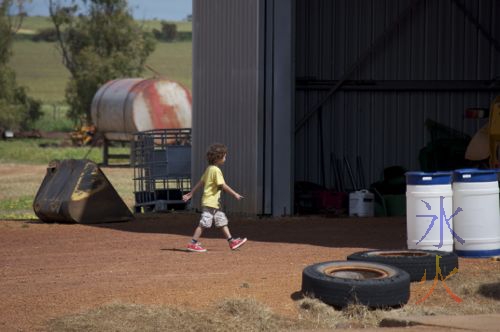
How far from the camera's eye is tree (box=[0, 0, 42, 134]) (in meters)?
55.1

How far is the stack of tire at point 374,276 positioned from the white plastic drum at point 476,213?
1170 mm

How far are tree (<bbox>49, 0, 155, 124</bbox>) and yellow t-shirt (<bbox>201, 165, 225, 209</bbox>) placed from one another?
4234 cm

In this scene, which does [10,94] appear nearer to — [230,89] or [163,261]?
[230,89]

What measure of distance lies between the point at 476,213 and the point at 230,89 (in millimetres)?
7459

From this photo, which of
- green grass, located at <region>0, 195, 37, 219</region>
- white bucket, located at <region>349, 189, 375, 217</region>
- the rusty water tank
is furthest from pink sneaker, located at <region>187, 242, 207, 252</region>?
the rusty water tank

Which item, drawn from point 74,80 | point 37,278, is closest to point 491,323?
point 37,278

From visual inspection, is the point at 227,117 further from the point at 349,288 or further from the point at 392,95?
the point at 349,288

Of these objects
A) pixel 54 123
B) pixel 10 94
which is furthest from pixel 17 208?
pixel 54 123

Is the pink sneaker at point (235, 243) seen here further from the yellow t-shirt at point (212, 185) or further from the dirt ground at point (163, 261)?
the yellow t-shirt at point (212, 185)

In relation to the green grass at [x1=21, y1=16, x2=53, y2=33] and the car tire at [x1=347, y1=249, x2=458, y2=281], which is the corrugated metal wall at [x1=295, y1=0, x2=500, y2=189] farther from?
the green grass at [x1=21, y1=16, x2=53, y2=33]

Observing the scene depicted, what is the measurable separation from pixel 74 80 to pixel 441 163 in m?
40.4

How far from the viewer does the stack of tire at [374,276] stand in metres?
9.69

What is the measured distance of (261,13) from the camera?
18547mm

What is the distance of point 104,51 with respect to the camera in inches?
2322
